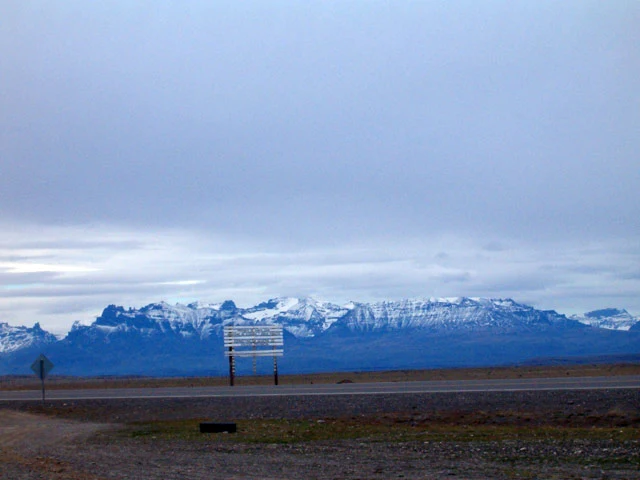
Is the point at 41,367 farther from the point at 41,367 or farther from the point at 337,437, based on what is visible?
the point at 337,437

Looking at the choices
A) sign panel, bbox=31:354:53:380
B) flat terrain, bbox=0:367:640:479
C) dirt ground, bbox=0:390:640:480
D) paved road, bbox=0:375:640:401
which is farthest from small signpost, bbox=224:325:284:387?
dirt ground, bbox=0:390:640:480

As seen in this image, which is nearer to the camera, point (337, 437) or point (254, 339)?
point (337, 437)

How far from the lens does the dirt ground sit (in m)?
19.4

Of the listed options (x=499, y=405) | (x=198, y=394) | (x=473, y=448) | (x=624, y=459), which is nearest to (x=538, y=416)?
(x=499, y=405)

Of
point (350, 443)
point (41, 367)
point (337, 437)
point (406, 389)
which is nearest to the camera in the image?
point (350, 443)

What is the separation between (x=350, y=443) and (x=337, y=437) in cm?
151

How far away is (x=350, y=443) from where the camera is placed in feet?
80.6

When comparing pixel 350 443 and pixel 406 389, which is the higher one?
pixel 406 389

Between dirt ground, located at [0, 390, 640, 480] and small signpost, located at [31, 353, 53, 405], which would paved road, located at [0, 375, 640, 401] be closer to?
small signpost, located at [31, 353, 53, 405]

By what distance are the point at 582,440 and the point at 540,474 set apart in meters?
5.81

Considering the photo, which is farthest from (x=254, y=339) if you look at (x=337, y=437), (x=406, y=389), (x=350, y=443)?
(x=350, y=443)

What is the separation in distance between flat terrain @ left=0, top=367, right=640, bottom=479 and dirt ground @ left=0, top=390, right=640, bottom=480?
40 mm

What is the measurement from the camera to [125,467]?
20734 millimetres

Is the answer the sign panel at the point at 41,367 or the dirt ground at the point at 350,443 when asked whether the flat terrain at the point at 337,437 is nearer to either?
the dirt ground at the point at 350,443
